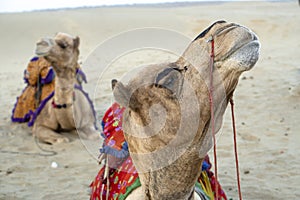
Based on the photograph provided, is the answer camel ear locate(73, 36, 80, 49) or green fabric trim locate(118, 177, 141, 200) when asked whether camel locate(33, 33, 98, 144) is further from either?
green fabric trim locate(118, 177, 141, 200)

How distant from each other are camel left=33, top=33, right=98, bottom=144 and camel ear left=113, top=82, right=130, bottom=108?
3.81 metres

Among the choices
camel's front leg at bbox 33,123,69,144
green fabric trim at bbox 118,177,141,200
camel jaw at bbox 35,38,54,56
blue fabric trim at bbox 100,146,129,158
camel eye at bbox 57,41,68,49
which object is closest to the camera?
green fabric trim at bbox 118,177,141,200

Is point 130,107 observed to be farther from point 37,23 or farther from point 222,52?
point 37,23

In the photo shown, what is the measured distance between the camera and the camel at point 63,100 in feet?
19.3

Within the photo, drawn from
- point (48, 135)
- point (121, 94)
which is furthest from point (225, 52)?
point (48, 135)

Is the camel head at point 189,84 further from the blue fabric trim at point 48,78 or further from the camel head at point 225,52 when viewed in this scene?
the blue fabric trim at point 48,78

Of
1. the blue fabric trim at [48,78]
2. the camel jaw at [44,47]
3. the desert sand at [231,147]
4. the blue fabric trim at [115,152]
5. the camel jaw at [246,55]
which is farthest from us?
the blue fabric trim at [48,78]

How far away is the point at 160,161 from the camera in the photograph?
1.87 m

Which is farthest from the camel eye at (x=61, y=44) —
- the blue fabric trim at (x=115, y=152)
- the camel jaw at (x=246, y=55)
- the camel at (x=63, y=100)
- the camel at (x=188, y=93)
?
the camel jaw at (x=246, y=55)

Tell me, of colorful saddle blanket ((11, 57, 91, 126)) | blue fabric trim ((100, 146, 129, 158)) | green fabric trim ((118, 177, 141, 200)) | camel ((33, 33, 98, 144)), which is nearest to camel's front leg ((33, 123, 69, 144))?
camel ((33, 33, 98, 144))

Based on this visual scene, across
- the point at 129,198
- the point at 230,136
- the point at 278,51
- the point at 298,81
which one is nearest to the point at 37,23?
the point at 278,51

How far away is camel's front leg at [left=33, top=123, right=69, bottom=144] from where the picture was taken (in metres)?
6.34

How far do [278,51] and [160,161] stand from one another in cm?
1327

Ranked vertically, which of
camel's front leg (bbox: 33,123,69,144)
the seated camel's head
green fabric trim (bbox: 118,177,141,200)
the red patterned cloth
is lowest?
camel's front leg (bbox: 33,123,69,144)
